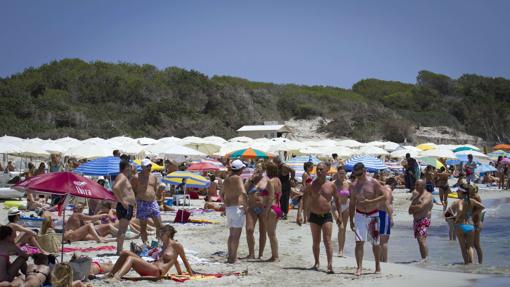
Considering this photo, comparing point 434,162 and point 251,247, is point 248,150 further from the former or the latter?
point 251,247

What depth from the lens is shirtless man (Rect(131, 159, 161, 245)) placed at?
29.2ft

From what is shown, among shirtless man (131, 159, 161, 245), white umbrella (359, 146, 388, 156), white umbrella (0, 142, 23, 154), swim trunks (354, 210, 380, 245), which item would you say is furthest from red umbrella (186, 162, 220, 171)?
white umbrella (359, 146, 388, 156)

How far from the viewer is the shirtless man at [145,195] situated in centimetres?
890

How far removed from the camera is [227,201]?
845cm

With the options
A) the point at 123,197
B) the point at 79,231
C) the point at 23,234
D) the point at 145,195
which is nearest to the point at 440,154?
the point at 79,231

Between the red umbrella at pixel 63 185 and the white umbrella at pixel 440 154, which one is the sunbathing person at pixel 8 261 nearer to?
the red umbrella at pixel 63 185

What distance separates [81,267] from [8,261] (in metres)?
0.74

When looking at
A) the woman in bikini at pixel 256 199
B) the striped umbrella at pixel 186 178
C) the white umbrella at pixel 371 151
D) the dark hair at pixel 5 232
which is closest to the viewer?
the dark hair at pixel 5 232

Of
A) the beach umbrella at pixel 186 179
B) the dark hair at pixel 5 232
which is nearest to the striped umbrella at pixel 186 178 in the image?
the beach umbrella at pixel 186 179

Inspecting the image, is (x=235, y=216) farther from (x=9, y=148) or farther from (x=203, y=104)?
(x=203, y=104)

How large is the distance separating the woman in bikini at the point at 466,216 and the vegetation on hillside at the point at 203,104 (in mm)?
33451

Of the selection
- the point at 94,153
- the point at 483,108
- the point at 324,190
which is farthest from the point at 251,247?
the point at 483,108

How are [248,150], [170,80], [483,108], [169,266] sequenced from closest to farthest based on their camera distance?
[169,266]
[248,150]
[170,80]
[483,108]

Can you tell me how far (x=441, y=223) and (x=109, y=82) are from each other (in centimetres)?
4442
